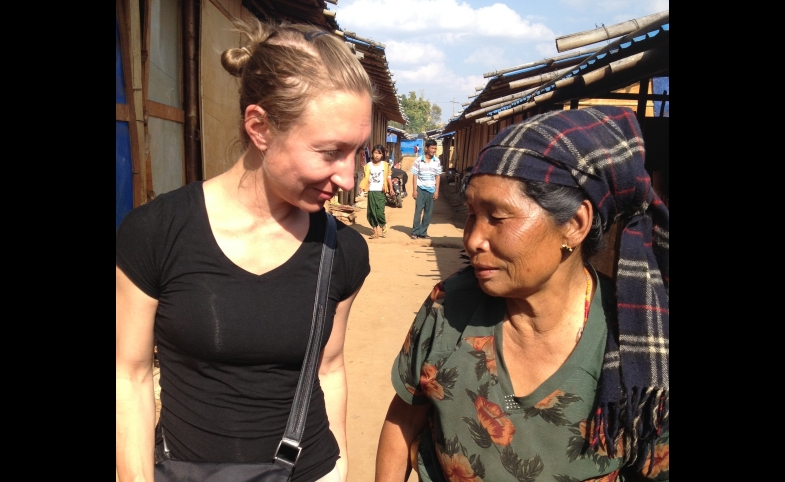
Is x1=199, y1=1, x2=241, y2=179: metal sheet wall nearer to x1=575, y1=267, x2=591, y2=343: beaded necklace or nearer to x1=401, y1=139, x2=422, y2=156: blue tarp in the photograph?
x1=575, y1=267, x2=591, y2=343: beaded necklace

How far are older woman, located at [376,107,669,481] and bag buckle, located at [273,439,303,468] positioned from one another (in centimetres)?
40

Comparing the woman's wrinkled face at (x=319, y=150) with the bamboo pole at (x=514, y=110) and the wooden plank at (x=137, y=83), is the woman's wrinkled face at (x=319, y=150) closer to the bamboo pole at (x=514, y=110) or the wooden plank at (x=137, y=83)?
the wooden plank at (x=137, y=83)

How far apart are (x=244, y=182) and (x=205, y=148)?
369 cm

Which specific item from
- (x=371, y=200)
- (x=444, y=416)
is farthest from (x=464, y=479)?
(x=371, y=200)

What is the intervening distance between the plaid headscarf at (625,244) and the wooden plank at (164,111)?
127 inches

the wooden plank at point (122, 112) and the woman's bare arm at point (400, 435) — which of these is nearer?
the woman's bare arm at point (400, 435)

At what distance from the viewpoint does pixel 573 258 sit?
1468 millimetres

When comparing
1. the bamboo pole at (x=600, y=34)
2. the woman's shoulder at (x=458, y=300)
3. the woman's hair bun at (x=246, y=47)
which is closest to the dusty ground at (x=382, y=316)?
the woman's shoulder at (x=458, y=300)

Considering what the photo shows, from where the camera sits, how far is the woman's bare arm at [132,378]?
1.31 m

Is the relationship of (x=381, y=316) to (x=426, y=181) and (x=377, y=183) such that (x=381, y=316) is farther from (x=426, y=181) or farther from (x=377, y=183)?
(x=426, y=181)

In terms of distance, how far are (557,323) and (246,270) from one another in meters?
0.85

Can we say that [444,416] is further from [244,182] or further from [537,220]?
[244,182]

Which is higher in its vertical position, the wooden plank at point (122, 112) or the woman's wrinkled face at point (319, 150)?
the wooden plank at point (122, 112)

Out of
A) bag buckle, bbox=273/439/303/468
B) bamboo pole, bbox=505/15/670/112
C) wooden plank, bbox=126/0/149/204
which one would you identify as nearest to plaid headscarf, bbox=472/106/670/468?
bag buckle, bbox=273/439/303/468
